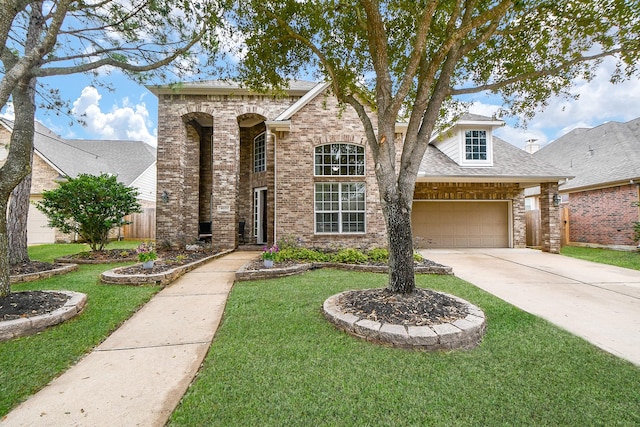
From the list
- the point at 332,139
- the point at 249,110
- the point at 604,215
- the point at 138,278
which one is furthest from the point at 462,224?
the point at 138,278

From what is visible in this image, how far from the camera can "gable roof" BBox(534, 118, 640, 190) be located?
11.6m

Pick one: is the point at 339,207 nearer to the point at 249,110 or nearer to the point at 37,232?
the point at 249,110

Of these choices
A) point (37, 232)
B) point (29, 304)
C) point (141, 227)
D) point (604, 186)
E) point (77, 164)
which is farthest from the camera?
point (77, 164)

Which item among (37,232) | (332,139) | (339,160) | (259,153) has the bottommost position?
(37,232)

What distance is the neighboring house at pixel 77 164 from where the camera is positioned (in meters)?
13.2

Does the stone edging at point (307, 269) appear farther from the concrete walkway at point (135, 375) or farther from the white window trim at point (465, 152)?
the white window trim at point (465, 152)

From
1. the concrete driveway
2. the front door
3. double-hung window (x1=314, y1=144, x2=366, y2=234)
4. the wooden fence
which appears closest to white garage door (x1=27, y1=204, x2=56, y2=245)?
the wooden fence

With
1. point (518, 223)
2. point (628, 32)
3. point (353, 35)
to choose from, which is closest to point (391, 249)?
point (353, 35)

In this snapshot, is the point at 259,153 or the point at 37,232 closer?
the point at 259,153

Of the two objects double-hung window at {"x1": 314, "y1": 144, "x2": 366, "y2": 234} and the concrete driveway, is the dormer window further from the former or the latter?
double-hung window at {"x1": 314, "y1": 144, "x2": 366, "y2": 234}

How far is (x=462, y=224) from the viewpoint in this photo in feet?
38.8

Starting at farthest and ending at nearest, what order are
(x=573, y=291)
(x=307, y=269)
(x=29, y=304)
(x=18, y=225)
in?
(x=18, y=225) < (x=307, y=269) < (x=573, y=291) < (x=29, y=304)

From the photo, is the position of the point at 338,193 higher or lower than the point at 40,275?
higher

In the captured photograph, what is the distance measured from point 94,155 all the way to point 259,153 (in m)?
13.3
